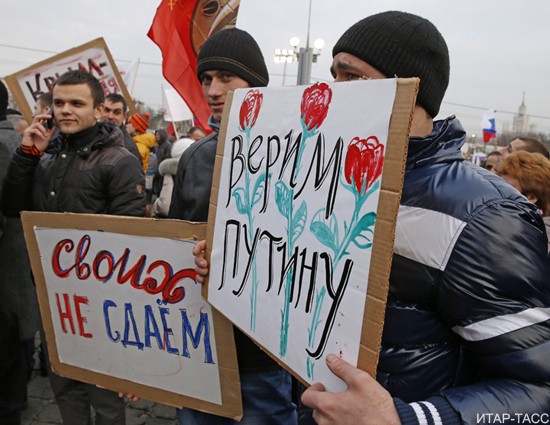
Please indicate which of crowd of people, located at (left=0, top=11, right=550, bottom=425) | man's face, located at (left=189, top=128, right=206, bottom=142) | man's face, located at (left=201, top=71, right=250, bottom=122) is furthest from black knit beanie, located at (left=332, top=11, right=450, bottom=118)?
man's face, located at (left=189, top=128, right=206, bottom=142)

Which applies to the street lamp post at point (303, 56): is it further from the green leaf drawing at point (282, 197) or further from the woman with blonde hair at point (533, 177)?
the green leaf drawing at point (282, 197)

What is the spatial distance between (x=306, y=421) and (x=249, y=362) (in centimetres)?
41

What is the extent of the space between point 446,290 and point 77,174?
73.0 inches

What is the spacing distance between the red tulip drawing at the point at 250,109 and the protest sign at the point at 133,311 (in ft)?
1.31

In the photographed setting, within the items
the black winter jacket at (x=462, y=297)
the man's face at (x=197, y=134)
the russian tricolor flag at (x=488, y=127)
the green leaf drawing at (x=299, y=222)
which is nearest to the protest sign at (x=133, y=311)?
the green leaf drawing at (x=299, y=222)

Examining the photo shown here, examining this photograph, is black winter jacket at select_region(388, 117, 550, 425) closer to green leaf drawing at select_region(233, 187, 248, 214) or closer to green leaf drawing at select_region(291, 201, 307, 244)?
green leaf drawing at select_region(291, 201, 307, 244)

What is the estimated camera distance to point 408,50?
1121 millimetres

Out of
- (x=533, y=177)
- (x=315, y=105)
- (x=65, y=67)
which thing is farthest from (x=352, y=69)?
(x=65, y=67)

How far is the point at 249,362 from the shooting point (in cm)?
165

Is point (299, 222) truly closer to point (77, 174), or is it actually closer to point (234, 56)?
point (234, 56)

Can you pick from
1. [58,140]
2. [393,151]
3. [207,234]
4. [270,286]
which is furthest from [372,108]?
[58,140]

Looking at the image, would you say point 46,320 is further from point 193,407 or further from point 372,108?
point 372,108

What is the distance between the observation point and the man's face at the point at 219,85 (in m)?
1.94

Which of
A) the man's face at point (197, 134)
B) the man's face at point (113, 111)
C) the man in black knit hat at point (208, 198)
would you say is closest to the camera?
the man in black knit hat at point (208, 198)
